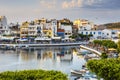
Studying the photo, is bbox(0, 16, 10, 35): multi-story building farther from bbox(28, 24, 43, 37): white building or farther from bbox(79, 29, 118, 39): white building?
bbox(79, 29, 118, 39): white building

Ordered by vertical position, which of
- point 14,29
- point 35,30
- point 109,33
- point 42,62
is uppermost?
point 35,30

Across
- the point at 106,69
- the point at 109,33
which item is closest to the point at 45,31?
the point at 109,33

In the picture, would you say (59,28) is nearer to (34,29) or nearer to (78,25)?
(34,29)

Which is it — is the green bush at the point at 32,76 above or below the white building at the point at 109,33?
above

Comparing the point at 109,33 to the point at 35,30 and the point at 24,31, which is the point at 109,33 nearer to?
the point at 35,30

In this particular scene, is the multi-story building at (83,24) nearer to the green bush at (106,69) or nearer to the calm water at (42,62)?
the calm water at (42,62)

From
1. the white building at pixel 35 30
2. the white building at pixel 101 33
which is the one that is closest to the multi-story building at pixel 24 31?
the white building at pixel 35 30

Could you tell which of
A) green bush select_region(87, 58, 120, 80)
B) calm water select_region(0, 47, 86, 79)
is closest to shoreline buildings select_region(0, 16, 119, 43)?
calm water select_region(0, 47, 86, 79)

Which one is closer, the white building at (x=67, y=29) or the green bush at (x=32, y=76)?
the green bush at (x=32, y=76)

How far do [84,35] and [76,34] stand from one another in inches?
88.9

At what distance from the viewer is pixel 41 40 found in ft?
270

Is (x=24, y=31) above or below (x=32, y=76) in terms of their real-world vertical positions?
below

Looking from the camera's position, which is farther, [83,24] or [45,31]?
[83,24]

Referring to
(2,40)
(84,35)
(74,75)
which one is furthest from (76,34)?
(74,75)
